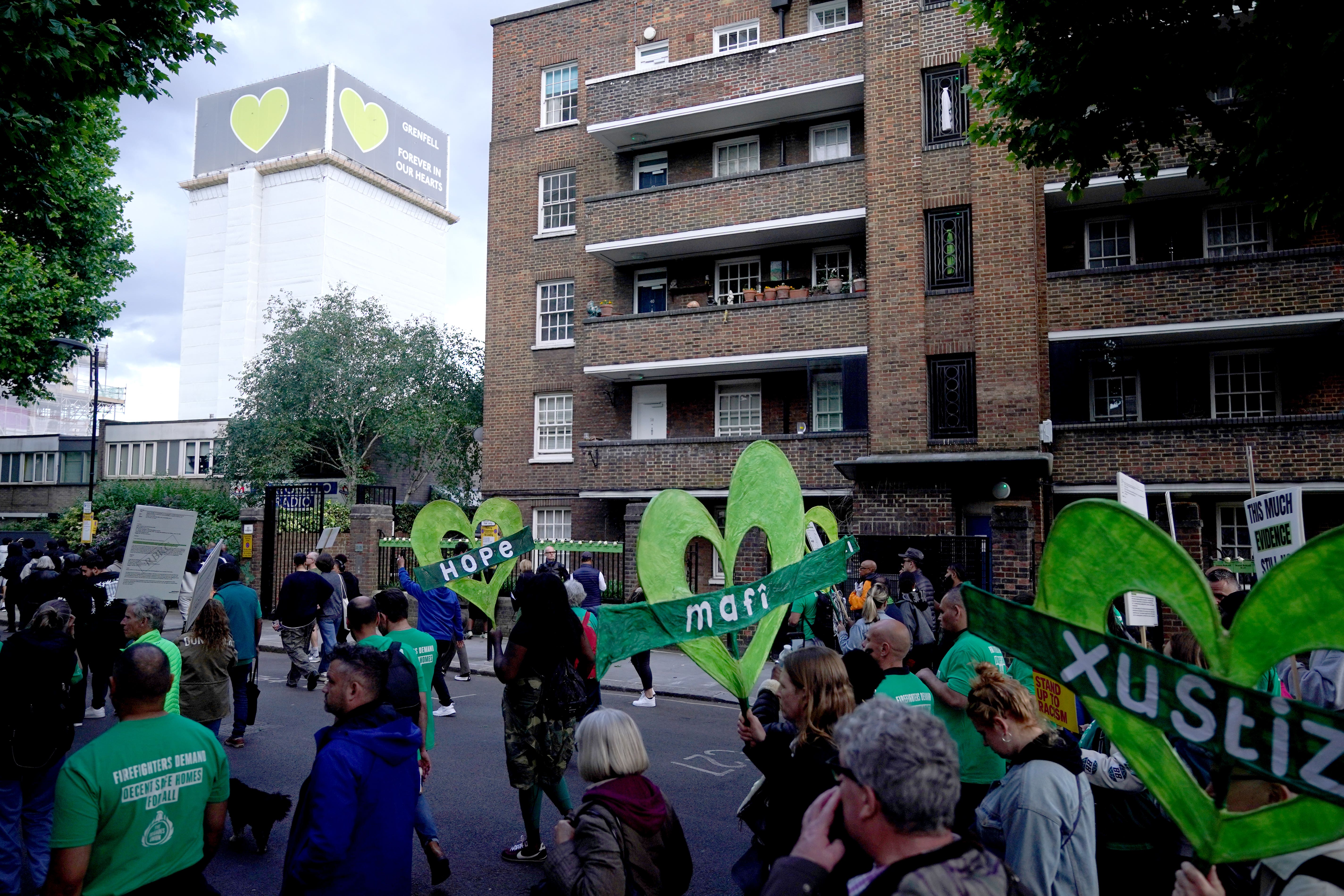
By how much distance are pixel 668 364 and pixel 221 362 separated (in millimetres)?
59197

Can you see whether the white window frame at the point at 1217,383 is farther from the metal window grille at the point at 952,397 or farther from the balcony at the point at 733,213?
the balcony at the point at 733,213

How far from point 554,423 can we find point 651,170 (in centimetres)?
690

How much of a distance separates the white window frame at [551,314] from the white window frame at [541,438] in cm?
127

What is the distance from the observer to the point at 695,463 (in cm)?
1936

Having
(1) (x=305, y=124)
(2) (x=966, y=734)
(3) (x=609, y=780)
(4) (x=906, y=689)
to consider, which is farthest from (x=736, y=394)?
(1) (x=305, y=124)

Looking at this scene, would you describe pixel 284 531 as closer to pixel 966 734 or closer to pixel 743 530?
pixel 743 530

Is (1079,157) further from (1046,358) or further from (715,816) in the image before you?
(1046,358)

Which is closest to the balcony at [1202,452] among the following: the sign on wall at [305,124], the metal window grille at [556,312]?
the metal window grille at [556,312]

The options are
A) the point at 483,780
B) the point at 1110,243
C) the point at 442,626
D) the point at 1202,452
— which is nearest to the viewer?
the point at 483,780

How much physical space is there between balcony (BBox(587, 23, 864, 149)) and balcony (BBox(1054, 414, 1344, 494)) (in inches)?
348

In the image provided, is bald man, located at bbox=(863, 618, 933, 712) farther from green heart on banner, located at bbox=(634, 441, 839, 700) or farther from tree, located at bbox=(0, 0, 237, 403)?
tree, located at bbox=(0, 0, 237, 403)

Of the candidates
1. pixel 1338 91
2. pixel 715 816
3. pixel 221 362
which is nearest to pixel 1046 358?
pixel 1338 91

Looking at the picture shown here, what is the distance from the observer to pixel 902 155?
17797mm

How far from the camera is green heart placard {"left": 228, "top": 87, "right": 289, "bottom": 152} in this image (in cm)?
7244
